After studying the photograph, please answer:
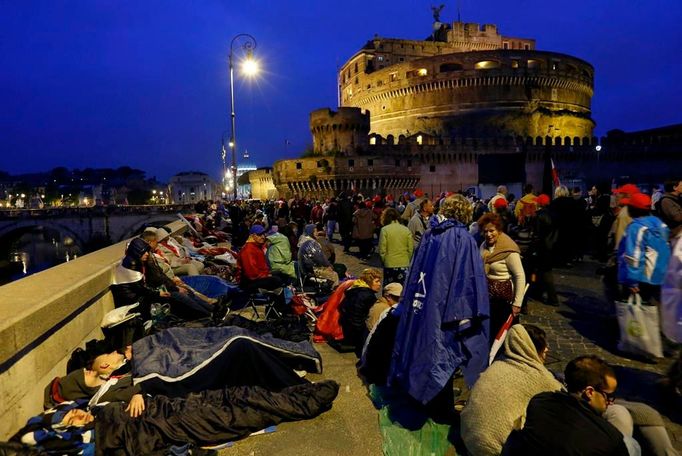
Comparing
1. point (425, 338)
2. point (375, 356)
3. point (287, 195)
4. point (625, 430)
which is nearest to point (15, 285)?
point (375, 356)

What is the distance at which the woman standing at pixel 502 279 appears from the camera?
13.2ft

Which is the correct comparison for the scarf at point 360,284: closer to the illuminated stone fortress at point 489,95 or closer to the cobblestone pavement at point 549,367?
the cobblestone pavement at point 549,367

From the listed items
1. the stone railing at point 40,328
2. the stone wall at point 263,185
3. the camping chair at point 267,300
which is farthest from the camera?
the stone wall at point 263,185

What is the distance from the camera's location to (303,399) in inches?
143

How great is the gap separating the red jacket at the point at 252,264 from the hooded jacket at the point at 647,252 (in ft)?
14.9

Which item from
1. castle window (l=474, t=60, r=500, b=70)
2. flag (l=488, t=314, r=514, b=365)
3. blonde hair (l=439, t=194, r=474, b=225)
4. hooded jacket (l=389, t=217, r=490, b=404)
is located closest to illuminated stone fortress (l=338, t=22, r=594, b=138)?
castle window (l=474, t=60, r=500, b=70)

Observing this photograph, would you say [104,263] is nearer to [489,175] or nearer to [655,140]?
[489,175]

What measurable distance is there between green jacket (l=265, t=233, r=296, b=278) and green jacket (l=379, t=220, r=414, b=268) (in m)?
1.51

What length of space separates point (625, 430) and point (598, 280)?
22.2 ft

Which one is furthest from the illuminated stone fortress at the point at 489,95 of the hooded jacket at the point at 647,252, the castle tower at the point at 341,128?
the hooded jacket at the point at 647,252

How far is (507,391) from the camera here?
8.78ft

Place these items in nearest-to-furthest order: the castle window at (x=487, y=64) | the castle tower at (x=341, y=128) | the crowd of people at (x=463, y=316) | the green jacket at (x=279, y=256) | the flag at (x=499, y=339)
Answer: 1. the crowd of people at (x=463, y=316)
2. the flag at (x=499, y=339)
3. the green jacket at (x=279, y=256)
4. the castle tower at (x=341, y=128)
5. the castle window at (x=487, y=64)

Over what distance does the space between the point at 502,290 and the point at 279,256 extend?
13.0 feet

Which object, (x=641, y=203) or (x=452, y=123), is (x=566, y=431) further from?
(x=452, y=123)
